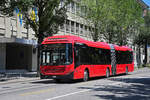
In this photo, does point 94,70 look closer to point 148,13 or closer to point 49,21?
point 49,21

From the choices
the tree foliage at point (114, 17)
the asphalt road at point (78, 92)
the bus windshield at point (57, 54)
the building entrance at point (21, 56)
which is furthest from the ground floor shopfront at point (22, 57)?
the asphalt road at point (78, 92)

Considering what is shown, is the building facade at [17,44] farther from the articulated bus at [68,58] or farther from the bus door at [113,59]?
the articulated bus at [68,58]

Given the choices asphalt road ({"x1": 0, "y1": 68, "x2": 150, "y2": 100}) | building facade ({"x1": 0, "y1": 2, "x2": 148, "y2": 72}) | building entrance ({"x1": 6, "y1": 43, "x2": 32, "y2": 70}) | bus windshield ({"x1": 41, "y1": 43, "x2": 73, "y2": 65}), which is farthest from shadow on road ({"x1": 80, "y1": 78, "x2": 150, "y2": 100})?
building entrance ({"x1": 6, "y1": 43, "x2": 32, "y2": 70})

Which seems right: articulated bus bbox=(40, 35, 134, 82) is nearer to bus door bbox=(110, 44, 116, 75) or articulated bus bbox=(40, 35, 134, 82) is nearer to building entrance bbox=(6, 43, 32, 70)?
bus door bbox=(110, 44, 116, 75)

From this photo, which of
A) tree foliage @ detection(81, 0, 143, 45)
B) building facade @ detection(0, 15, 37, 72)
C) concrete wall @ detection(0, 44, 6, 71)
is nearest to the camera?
building facade @ detection(0, 15, 37, 72)

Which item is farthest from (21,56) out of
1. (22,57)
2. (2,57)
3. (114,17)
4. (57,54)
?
(57,54)

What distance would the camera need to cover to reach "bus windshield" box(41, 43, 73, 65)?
17219 millimetres

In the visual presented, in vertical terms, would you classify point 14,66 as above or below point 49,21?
below

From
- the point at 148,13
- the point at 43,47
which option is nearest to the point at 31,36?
the point at 43,47

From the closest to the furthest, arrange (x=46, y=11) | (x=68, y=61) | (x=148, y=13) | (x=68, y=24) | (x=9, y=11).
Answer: (x=68, y=61) → (x=9, y=11) → (x=46, y=11) → (x=68, y=24) → (x=148, y=13)

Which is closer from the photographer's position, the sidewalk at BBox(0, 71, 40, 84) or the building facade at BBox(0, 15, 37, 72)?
the sidewalk at BBox(0, 71, 40, 84)

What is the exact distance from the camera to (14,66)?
35781 mm

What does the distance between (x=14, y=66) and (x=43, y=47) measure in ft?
61.2

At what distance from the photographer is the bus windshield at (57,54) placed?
17219mm
